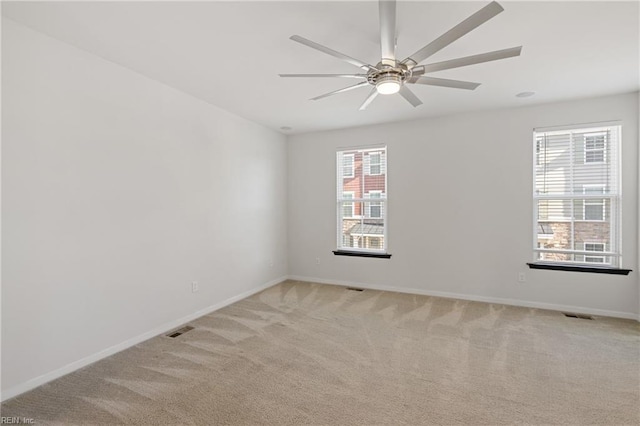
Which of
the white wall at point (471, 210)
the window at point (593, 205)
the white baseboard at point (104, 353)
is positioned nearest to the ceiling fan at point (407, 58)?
the white wall at point (471, 210)

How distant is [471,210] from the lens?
4312 mm

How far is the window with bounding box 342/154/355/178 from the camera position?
521cm

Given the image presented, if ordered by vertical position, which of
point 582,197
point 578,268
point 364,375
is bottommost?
point 364,375

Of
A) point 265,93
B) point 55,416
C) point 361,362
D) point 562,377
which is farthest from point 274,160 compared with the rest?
point 562,377

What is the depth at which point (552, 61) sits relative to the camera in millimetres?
2719

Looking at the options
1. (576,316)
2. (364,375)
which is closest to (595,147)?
(576,316)

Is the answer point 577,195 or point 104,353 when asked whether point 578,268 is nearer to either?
point 577,195

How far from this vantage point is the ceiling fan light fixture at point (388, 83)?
2154 mm

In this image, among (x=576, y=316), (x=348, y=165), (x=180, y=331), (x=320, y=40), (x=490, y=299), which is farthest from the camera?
(x=348, y=165)

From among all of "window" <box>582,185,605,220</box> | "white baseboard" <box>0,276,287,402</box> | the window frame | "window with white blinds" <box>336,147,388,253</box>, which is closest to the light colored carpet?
"white baseboard" <box>0,276,287,402</box>

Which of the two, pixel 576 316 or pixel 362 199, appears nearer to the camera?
pixel 576 316

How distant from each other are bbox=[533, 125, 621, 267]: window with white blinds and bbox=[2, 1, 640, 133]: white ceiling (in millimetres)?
623

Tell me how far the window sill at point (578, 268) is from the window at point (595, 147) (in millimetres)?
1331

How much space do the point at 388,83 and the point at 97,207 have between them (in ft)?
8.69
